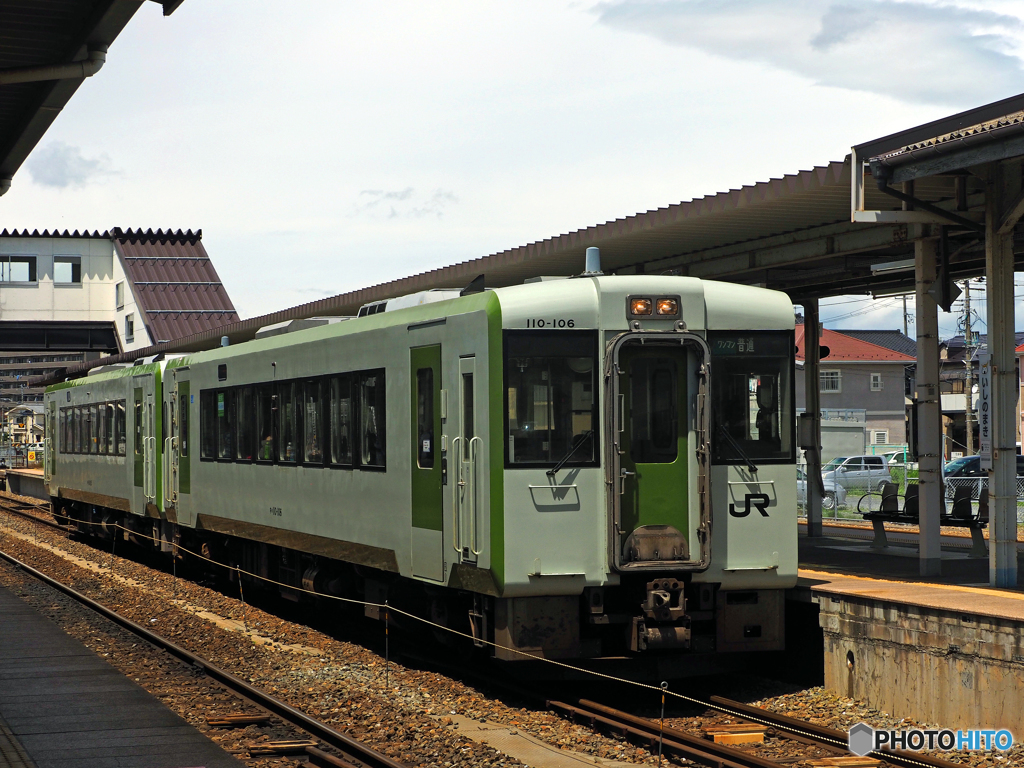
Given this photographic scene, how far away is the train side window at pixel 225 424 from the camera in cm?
1566

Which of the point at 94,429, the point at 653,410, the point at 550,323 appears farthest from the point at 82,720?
the point at 94,429

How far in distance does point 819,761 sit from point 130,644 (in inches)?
300

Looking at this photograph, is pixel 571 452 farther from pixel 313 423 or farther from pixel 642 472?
pixel 313 423

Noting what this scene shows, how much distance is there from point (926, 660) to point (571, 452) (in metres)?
2.91

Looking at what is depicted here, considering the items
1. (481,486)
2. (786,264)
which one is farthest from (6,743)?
(786,264)

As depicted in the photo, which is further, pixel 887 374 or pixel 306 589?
pixel 887 374

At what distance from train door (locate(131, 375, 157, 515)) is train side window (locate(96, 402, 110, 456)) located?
100 inches

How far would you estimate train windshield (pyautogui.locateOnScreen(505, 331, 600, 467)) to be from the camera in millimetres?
9461

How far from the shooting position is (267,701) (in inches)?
391

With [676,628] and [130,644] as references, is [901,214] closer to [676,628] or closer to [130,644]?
[676,628]

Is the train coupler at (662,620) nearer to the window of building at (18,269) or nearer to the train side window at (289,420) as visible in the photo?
the train side window at (289,420)

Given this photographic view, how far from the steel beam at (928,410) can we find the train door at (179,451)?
951 centimetres

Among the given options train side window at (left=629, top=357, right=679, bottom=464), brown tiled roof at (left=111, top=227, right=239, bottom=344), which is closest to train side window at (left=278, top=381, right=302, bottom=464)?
train side window at (left=629, top=357, right=679, bottom=464)

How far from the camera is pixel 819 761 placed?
8141mm
